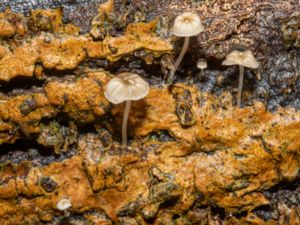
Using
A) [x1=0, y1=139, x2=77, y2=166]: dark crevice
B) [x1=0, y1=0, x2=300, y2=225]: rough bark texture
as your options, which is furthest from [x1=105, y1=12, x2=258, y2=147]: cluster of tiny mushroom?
[x1=0, y1=139, x2=77, y2=166]: dark crevice

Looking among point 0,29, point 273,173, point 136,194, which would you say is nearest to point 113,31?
point 0,29

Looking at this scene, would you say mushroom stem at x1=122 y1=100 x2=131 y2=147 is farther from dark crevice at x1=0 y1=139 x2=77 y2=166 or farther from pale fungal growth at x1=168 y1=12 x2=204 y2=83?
pale fungal growth at x1=168 y1=12 x2=204 y2=83

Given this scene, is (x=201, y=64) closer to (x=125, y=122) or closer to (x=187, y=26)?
(x=187, y=26)

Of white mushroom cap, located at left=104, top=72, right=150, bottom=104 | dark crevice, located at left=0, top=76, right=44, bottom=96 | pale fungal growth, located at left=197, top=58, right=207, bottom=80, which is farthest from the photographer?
pale fungal growth, located at left=197, top=58, right=207, bottom=80

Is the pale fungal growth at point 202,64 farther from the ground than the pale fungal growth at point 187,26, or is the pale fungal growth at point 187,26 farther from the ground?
the pale fungal growth at point 187,26

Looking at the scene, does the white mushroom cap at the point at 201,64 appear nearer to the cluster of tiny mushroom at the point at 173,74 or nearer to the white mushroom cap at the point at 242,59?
the cluster of tiny mushroom at the point at 173,74

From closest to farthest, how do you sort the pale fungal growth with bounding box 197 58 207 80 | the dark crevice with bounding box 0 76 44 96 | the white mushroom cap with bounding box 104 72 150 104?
the white mushroom cap with bounding box 104 72 150 104
the dark crevice with bounding box 0 76 44 96
the pale fungal growth with bounding box 197 58 207 80

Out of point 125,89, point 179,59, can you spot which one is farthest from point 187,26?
point 125,89

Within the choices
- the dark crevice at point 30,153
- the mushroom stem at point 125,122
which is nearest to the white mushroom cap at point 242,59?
the mushroom stem at point 125,122
